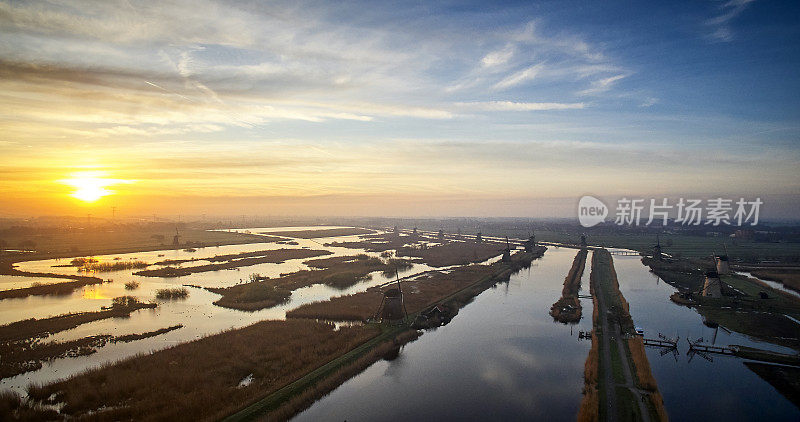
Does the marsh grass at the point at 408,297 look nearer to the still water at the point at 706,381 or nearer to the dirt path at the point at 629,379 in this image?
the dirt path at the point at 629,379

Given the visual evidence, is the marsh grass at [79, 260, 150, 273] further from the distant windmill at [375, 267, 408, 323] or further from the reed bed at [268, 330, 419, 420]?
the reed bed at [268, 330, 419, 420]

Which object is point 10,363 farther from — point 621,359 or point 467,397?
point 621,359

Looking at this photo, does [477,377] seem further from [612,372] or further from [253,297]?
[253,297]

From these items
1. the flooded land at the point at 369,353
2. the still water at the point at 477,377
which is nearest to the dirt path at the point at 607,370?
the flooded land at the point at 369,353

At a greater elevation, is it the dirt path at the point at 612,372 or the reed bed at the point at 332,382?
the dirt path at the point at 612,372

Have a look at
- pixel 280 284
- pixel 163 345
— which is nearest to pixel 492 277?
pixel 280 284

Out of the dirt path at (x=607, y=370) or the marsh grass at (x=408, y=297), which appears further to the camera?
the marsh grass at (x=408, y=297)

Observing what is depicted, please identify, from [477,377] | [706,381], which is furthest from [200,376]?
[706,381]

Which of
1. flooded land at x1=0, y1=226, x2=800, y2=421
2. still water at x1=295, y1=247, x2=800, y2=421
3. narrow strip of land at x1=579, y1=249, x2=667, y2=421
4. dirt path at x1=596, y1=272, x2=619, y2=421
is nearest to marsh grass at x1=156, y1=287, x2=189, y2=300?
flooded land at x1=0, y1=226, x2=800, y2=421
